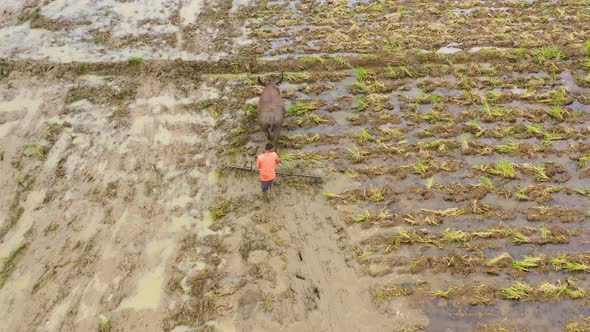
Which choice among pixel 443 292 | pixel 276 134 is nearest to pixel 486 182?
pixel 443 292

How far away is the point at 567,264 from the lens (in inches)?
187

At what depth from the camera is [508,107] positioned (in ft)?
23.1

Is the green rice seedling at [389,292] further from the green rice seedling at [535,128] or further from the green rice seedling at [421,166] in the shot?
the green rice seedling at [535,128]

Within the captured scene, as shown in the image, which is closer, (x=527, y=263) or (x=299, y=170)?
(x=527, y=263)

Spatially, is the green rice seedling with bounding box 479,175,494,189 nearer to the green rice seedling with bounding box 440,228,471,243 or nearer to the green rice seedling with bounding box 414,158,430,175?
the green rice seedling with bounding box 414,158,430,175

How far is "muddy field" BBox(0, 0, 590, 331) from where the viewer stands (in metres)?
4.50

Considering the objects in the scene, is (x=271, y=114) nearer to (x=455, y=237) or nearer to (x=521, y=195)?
(x=455, y=237)

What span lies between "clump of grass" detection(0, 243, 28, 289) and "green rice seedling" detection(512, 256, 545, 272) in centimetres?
577

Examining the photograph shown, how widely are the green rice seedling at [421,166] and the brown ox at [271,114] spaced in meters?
2.06

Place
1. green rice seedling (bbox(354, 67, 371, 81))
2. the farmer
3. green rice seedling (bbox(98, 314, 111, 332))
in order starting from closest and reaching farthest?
green rice seedling (bbox(98, 314, 111, 332)), the farmer, green rice seedling (bbox(354, 67, 371, 81))

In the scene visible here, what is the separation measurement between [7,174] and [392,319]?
18.1ft

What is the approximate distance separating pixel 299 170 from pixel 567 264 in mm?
3461

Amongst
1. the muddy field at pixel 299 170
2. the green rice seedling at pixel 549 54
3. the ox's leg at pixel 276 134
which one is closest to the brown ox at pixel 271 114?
the ox's leg at pixel 276 134

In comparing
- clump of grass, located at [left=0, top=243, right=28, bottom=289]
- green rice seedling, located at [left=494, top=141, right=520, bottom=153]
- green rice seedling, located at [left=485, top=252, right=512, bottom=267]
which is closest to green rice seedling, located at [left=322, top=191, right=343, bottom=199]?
green rice seedling, located at [left=485, top=252, right=512, bottom=267]
